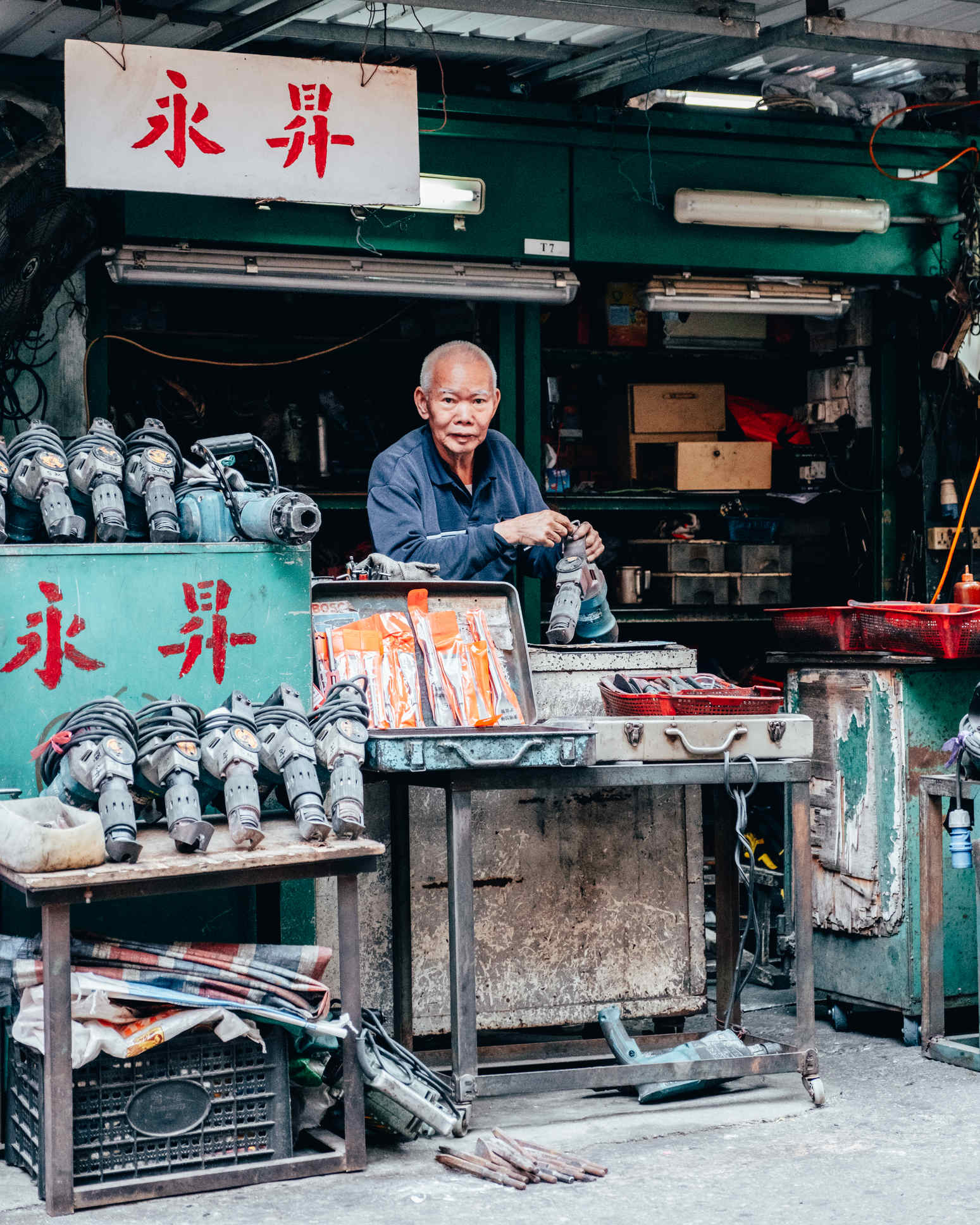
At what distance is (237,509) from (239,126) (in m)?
1.72

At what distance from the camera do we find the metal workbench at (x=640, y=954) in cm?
381

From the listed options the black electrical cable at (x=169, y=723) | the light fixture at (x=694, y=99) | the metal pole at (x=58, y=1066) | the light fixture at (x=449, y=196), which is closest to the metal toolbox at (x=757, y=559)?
the light fixture at (x=694, y=99)

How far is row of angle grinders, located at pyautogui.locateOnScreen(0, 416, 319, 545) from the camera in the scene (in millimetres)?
3830

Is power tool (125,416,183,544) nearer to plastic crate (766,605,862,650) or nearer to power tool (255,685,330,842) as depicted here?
power tool (255,685,330,842)

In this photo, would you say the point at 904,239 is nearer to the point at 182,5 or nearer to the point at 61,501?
the point at 182,5

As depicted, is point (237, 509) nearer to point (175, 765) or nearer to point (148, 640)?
point (148, 640)

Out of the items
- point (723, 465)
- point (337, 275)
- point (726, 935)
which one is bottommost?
point (726, 935)

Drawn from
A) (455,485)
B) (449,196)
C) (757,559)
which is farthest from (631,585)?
(455,485)

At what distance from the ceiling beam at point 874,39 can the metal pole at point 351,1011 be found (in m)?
3.09

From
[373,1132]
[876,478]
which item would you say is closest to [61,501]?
[373,1132]

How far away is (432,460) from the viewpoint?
5047 millimetres

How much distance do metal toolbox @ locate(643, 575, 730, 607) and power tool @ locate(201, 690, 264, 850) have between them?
3.54 metres

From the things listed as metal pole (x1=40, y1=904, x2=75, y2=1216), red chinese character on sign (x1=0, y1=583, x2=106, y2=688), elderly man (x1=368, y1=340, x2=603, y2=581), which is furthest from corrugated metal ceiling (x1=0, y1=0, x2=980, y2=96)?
metal pole (x1=40, y1=904, x2=75, y2=1216)

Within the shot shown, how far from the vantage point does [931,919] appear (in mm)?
4566
